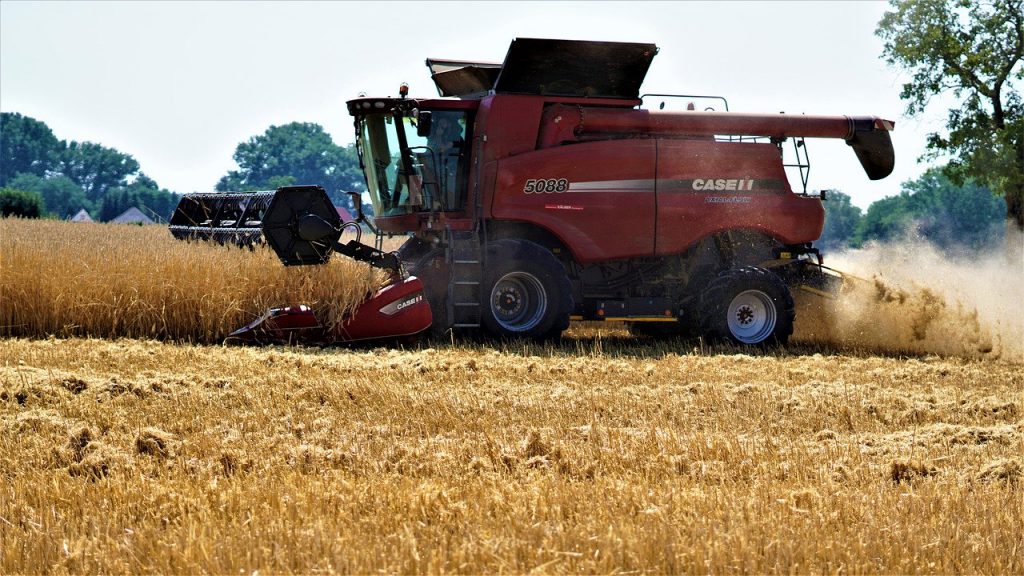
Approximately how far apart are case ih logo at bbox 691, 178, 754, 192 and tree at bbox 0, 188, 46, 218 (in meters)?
38.9

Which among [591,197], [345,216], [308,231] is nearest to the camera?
[308,231]

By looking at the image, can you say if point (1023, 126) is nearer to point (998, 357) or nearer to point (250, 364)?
point (998, 357)

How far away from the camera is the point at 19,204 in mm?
46969

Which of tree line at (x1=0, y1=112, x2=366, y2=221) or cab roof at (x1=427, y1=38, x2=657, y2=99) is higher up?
tree line at (x1=0, y1=112, x2=366, y2=221)

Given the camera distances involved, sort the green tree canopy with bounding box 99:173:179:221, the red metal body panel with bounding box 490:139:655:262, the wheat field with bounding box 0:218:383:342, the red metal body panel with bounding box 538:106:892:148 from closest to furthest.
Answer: the wheat field with bounding box 0:218:383:342
the red metal body panel with bounding box 490:139:655:262
the red metal body panel with bounding box 538:106:892:148
the green tree canopy with bounding box 99:173:179:221

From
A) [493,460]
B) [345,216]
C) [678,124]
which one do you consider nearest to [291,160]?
[345,216]

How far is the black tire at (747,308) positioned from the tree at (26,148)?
89264mm

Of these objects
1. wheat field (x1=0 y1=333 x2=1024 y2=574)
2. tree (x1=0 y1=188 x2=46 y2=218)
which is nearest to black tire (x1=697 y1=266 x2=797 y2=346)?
wheat field (x1=0 y1=333 x2=1024 y2=574)

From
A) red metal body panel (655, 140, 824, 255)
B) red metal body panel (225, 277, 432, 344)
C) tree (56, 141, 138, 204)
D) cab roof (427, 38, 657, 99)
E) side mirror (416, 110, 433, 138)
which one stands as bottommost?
red metal body panel (225, 277, 432, 344)

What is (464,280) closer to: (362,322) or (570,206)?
(362,322)

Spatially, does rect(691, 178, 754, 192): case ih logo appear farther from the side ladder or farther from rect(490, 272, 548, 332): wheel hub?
the side ladder

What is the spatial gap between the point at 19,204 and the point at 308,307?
134 feet

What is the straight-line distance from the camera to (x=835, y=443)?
6.12 m

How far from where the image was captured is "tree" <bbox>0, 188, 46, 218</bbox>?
46.1 m
